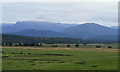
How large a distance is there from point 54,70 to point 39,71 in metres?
2.98

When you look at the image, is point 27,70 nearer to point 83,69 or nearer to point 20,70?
point 20,70

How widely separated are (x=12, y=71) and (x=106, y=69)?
19002 millimetres

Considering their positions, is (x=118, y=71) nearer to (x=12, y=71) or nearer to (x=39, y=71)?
(x=39, y=71)

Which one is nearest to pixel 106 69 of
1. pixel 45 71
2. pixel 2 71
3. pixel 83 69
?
pixel 83 69

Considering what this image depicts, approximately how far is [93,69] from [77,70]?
136 inches

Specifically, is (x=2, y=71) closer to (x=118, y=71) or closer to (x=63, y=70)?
(x=63, y=70)

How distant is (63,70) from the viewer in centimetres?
4972

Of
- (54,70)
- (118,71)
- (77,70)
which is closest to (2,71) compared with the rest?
(54,70)

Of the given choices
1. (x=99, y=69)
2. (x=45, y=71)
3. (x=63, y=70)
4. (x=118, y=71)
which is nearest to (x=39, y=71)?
(x=45, y=71)

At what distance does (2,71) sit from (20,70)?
349 centimetres

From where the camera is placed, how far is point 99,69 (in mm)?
51125

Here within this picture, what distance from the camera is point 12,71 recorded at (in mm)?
49250

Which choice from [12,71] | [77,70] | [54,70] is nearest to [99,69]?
[77,70]

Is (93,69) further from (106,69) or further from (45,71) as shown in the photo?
(45,71)
